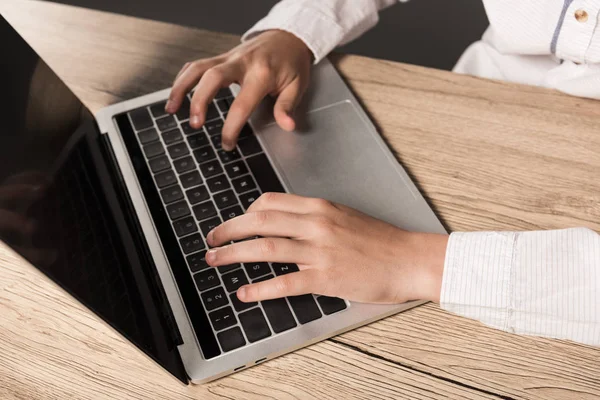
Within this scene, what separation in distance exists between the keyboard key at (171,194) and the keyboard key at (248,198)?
73mm

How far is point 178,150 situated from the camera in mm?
728

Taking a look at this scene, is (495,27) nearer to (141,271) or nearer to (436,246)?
(436,246)

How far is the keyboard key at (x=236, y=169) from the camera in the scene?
698 millimetres

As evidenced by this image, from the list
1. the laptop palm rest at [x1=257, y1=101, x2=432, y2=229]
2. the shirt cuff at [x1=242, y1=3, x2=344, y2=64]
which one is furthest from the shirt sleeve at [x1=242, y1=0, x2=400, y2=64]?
the laptop palm rest at [x1=257, y1=101, x2=432, y2=229]

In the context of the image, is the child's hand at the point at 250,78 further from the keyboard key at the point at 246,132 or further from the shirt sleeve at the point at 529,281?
the shirt sleeve at the point at 529,281

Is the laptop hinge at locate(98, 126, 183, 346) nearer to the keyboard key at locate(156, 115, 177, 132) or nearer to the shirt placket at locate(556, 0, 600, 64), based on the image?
the keyboard key at locate(156, 115, 177, 132)

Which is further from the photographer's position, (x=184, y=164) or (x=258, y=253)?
(x=184, y=164)

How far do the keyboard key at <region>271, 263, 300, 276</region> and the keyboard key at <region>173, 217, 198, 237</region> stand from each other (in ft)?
0.34

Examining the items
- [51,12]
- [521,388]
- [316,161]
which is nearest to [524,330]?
[521,388]

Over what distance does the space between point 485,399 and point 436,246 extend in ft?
0.52

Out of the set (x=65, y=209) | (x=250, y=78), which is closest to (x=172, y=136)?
(x=250, y=78)

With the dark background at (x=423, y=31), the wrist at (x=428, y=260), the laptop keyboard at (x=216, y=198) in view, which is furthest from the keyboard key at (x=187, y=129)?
the dark background at (x=423, y=31)

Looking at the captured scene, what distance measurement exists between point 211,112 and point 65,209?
0.28m

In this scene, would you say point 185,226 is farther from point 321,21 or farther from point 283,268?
point 321,21
